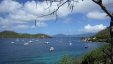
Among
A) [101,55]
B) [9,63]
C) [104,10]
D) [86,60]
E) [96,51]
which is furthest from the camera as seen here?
[9,63]

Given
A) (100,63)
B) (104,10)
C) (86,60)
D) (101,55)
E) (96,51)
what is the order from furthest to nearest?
(86,60) → (96,51) → (101,55) → (100,63) → (104,10)

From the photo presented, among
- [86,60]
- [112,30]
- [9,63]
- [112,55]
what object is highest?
[112,30]

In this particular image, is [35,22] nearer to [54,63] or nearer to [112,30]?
[112,30]

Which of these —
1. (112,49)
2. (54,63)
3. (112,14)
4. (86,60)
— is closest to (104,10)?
(112,14)

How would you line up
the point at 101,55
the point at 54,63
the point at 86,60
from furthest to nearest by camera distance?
the point at 54,63
the point at 86,60
the point at 101,55

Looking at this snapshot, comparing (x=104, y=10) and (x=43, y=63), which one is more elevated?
(x=104, y=10)

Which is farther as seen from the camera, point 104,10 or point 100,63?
point 100,63

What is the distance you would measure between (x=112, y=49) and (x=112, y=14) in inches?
30.5

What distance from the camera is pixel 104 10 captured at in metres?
5.79

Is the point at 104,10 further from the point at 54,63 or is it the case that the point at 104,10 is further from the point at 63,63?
the point at 54,63

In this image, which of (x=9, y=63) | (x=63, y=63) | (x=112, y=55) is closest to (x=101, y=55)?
(x=63, y=63)

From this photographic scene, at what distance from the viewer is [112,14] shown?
5.93 meters

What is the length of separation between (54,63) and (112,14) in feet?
186

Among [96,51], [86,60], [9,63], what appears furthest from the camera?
[9,63]
